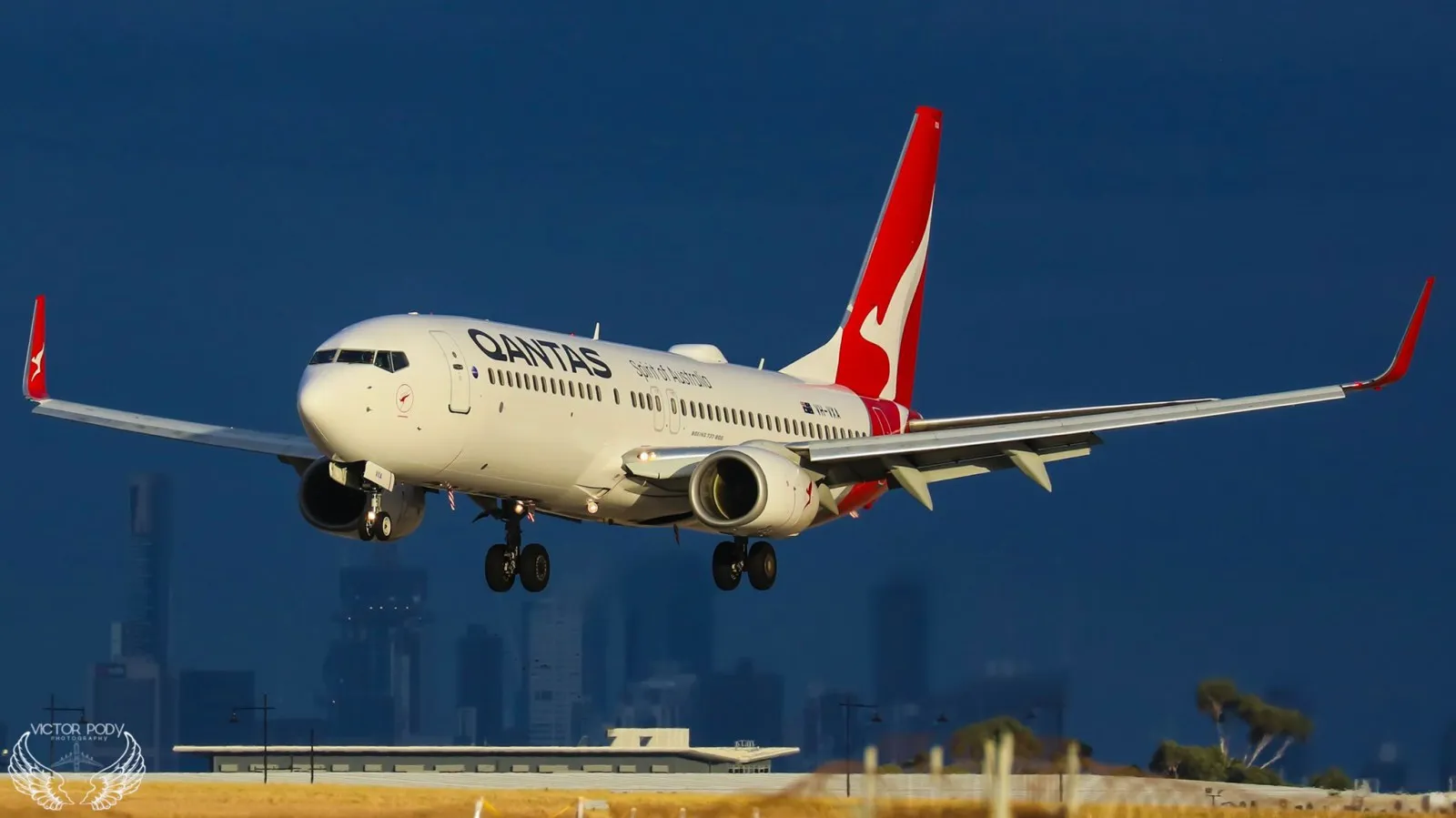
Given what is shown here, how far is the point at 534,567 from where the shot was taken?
53.5 meters

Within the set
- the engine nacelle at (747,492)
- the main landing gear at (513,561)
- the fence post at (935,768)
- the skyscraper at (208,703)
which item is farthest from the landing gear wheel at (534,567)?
the skyscraper at (208,703)

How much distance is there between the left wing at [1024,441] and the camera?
52.4 meters

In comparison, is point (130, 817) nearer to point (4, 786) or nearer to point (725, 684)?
point (4, 786)

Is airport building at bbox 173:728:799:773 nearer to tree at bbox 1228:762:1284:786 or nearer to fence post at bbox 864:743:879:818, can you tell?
tree at bbox 1228:762:1284:786

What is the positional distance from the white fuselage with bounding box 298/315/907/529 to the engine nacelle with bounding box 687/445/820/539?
1.34 metres

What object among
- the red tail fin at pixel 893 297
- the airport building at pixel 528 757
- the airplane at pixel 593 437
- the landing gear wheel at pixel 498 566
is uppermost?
the red tail fin at pixel 893 297

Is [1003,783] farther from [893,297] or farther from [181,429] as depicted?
[893,297]

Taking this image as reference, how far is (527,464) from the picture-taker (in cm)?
4872

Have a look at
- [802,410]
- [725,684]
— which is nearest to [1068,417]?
[802,410]

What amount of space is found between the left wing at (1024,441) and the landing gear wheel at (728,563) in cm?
288

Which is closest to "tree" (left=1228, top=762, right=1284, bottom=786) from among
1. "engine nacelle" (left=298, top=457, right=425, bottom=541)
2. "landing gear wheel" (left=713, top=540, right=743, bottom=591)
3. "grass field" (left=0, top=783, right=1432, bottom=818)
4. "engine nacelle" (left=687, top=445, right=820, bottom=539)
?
"grass field" (left=0, top=783, right=1432, bottom=818)

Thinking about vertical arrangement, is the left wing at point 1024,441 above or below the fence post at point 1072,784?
above

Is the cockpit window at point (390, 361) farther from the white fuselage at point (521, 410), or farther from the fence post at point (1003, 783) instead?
the fence post at point (1003, 783)

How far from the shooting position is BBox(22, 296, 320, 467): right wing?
53.8 metres
